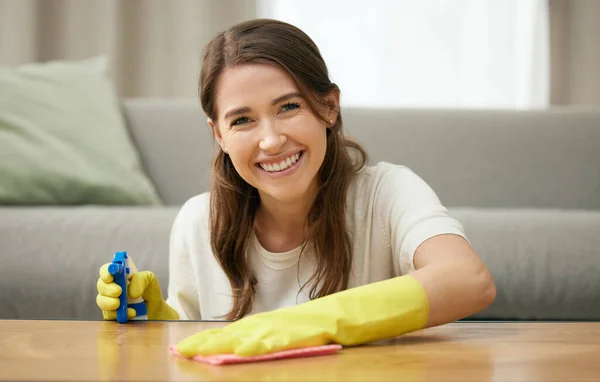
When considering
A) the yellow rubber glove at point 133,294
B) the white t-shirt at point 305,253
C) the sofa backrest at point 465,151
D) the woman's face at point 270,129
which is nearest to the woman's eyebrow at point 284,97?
the woman's face at point 270,129

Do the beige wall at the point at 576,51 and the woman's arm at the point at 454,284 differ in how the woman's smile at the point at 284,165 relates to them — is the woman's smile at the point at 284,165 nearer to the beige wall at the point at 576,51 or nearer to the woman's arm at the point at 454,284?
the woman's arm at the point at 454,284

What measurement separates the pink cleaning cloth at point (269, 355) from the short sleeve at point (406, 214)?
0.39m

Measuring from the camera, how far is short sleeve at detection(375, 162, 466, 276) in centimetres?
114

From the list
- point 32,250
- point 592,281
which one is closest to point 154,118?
point 32,250

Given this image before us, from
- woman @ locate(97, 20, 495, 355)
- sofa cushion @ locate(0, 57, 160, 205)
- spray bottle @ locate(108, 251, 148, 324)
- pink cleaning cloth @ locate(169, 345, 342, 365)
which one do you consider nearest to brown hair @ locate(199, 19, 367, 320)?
woman @ locate(97, 20, 495, 355)

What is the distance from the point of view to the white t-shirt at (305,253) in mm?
1251

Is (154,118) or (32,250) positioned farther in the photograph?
(154,118)

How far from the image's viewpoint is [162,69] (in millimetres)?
3186

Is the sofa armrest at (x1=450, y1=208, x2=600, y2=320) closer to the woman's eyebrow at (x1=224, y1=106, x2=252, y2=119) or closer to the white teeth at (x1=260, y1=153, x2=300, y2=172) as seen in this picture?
the white teeth at (x1=260, y1=153, x2=300, y2=172)

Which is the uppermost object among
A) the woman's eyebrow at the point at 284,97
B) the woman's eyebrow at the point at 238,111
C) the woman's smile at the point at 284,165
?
the woman's eyebrow at the point at 284,97

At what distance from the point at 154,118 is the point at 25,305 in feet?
3.06

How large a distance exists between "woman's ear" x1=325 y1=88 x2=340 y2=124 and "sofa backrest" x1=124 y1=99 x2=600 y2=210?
852 millimetres

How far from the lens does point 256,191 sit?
1.43m

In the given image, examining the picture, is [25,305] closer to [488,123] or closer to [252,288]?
[252,288]
